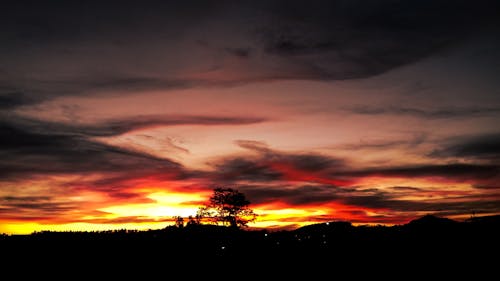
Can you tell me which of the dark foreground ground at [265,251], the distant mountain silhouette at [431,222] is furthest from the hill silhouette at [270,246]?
the distant mountain silhouette at [431,222]

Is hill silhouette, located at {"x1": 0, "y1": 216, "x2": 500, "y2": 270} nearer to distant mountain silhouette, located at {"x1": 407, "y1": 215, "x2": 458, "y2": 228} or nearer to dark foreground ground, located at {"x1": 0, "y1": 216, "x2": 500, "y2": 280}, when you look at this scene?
dark foreground ground, located at {"x1": 0, "y1": 216, "x2": 500, "y2": 280}

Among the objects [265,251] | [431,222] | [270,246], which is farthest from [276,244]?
[431,222]

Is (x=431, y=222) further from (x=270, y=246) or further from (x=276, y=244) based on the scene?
Result: (x=270, y=246)

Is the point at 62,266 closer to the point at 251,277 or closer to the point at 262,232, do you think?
the point at 251,277

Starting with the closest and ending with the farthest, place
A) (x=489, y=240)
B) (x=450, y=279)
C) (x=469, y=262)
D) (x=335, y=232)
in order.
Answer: (x=450, y=279)
(x=469, y=262)
(x=489, y=240)
(x=335, y=232)

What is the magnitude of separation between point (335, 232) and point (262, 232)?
7801 millimetres

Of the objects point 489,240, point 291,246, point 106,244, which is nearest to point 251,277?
point 291,246

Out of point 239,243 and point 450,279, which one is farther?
point 239,243

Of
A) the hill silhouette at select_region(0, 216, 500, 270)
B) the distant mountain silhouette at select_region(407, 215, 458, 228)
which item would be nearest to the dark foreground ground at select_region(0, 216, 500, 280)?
the hill silhouette at select_region(0, 216, 500, 270)

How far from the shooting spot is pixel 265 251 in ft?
145

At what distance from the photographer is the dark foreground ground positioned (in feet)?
124

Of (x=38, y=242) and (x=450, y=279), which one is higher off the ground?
(x=38, y=242)

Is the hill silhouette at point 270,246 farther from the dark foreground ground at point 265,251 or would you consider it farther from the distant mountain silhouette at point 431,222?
the distant mountain silhouette at point 431,222

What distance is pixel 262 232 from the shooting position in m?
51.6
